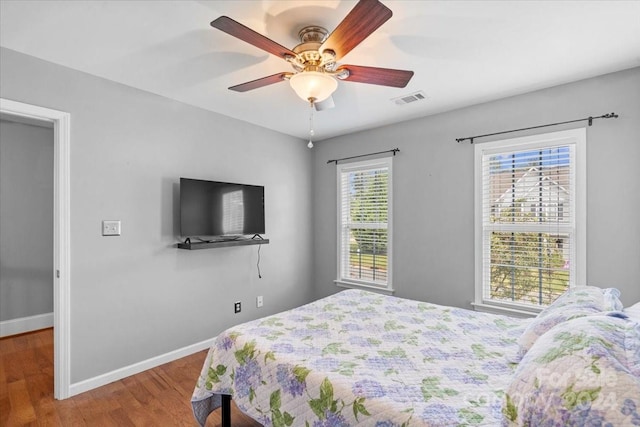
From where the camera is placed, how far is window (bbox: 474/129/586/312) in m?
2.66

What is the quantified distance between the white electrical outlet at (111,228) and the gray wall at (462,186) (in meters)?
2.50

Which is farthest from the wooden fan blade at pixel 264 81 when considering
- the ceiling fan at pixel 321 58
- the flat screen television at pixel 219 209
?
the flat screen television at pixel 219 209

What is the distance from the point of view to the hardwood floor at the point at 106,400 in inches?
84.0

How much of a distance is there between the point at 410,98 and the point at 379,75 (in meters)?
1.17

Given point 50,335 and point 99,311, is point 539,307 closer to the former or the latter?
point 99,311

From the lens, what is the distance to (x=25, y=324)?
152 inches

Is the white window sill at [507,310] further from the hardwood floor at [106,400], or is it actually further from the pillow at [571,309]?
the hardwood floor at [106,400]

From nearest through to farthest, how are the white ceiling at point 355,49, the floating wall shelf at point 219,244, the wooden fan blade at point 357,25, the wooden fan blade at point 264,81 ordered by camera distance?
the wooden fan blade at point 357,25
the white ceiling at point 355,49
the wooden fan blade at point 264,81
the floating wall shelf at point 219,244

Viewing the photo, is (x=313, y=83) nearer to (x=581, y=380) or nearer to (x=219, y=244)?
(x=581, y=380)

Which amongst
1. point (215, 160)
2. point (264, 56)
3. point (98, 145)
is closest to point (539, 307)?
point (264, 56)

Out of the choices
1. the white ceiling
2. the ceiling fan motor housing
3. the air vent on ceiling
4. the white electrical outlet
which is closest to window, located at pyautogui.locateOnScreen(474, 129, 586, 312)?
the white ceiling

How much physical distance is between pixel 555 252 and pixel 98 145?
12.9 feet

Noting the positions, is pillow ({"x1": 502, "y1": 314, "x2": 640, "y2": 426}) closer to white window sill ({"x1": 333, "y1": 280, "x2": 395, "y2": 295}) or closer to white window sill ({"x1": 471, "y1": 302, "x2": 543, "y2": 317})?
white window sill ({"x1": 471, "y1": 302, "x2": 543, "y2": 317})

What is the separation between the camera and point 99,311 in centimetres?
259
